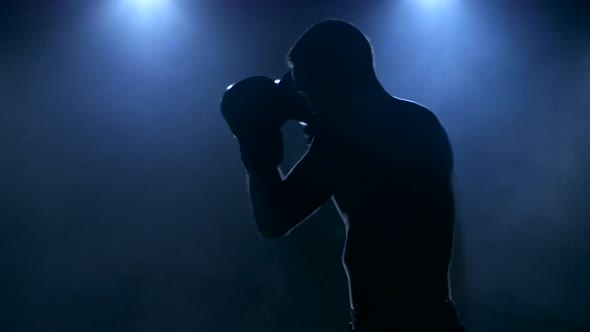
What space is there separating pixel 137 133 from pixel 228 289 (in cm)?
78

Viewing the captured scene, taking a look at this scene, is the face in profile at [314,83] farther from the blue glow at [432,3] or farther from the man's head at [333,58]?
the blue glow at [432,3]

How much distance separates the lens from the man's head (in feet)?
3.26

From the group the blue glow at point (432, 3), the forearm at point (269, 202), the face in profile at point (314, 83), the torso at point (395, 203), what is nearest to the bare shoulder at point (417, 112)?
the torso at point (395, 203)

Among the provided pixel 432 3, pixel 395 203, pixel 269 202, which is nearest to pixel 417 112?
pixel 395 203

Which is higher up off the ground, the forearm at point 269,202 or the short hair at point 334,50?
the short hair at point 334,50

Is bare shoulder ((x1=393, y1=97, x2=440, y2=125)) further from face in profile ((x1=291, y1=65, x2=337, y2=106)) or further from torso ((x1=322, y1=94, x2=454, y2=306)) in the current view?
face in profile ((x1=291, y1=65, x2=337, y2=106))

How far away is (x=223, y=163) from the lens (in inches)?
99.6

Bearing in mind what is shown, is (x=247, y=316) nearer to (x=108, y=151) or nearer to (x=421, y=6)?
(x=108, y=151)

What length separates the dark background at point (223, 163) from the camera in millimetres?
2418

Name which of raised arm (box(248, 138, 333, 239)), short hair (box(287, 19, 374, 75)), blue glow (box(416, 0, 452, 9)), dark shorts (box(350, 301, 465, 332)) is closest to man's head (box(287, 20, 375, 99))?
short hair (box(287, 19, 374, 75))

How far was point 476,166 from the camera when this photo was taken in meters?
2.61

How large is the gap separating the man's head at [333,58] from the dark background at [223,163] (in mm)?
1522

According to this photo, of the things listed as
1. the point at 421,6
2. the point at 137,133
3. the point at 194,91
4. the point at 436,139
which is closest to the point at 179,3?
the point at 194,91

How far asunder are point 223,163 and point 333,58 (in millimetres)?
1589
